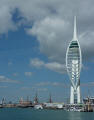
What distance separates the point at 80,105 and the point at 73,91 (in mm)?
11915

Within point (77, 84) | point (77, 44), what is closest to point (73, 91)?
point (77, 84)

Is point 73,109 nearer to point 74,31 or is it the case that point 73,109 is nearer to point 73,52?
point 73,52

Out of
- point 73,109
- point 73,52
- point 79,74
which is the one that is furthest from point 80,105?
point 73,52

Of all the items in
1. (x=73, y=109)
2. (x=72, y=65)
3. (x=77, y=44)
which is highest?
(x=77, y=44)

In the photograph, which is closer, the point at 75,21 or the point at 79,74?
the point at 79,74

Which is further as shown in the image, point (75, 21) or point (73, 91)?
point (75, 21)

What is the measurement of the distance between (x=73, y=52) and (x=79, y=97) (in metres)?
27.1

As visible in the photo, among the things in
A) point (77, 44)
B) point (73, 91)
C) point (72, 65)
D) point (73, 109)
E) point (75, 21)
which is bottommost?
point (73, 109)

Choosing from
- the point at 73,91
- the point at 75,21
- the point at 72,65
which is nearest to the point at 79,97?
the point at 73,91

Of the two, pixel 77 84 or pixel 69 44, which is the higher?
pixel 69 44

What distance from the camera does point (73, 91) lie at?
16162cm

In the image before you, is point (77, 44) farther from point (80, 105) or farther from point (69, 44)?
point (80, 105)

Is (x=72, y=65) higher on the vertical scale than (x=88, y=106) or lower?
higher

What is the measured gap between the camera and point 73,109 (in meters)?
164
